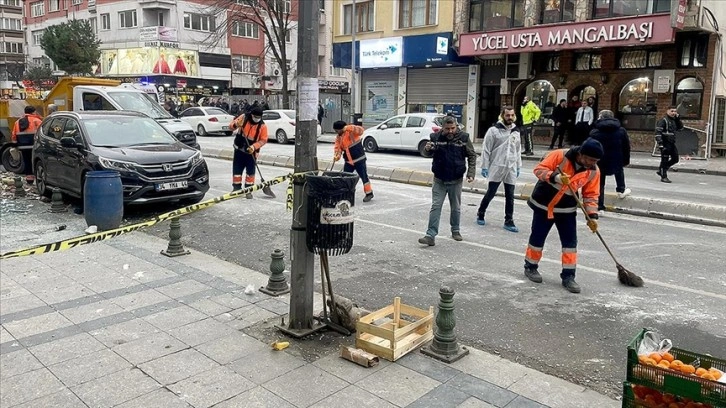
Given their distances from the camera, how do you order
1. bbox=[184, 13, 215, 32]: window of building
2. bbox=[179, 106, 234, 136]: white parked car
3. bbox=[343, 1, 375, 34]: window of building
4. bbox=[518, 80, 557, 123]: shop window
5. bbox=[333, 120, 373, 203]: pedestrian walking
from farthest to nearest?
bbox=[184, 13, 215, 32]: window of building → bbox=[343, 1, 375, 34]: window of building → bbox=[179, 106, 234, 136]: white parked car → bbox=[518, 80, 557, 123]: shop window → bbox=[333, 120, 373, 203]: pedestrian walking

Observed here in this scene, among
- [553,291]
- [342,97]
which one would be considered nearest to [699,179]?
[553,291]

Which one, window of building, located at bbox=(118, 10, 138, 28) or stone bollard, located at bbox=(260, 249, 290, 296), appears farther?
window of building, located at bbox=(118, 10, 138, 28)

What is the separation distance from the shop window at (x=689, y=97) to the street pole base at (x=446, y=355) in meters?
18.5

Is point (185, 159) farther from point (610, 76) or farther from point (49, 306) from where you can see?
point (610, 76)

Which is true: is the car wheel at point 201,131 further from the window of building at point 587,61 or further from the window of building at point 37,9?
the window of building at point 37,9

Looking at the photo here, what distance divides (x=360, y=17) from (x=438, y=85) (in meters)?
6.10

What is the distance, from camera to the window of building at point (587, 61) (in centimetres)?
2181

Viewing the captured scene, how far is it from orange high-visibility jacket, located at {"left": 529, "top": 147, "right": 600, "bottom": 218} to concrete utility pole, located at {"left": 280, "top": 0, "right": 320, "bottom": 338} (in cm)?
261

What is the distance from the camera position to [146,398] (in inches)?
148

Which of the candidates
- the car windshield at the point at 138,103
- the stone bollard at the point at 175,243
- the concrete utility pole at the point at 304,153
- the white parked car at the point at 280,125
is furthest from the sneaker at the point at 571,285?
the white parked car at the point at 280,125

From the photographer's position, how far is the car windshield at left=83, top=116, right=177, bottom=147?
997 cm

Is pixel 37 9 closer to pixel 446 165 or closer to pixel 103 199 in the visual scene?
pixel 103 199

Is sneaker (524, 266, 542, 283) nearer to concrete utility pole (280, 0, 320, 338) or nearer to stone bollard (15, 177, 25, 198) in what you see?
Result: concrete utility pole (280, 0, 320, 338)

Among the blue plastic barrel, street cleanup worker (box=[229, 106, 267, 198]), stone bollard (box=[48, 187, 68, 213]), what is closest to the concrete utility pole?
the blue plastic barrel
